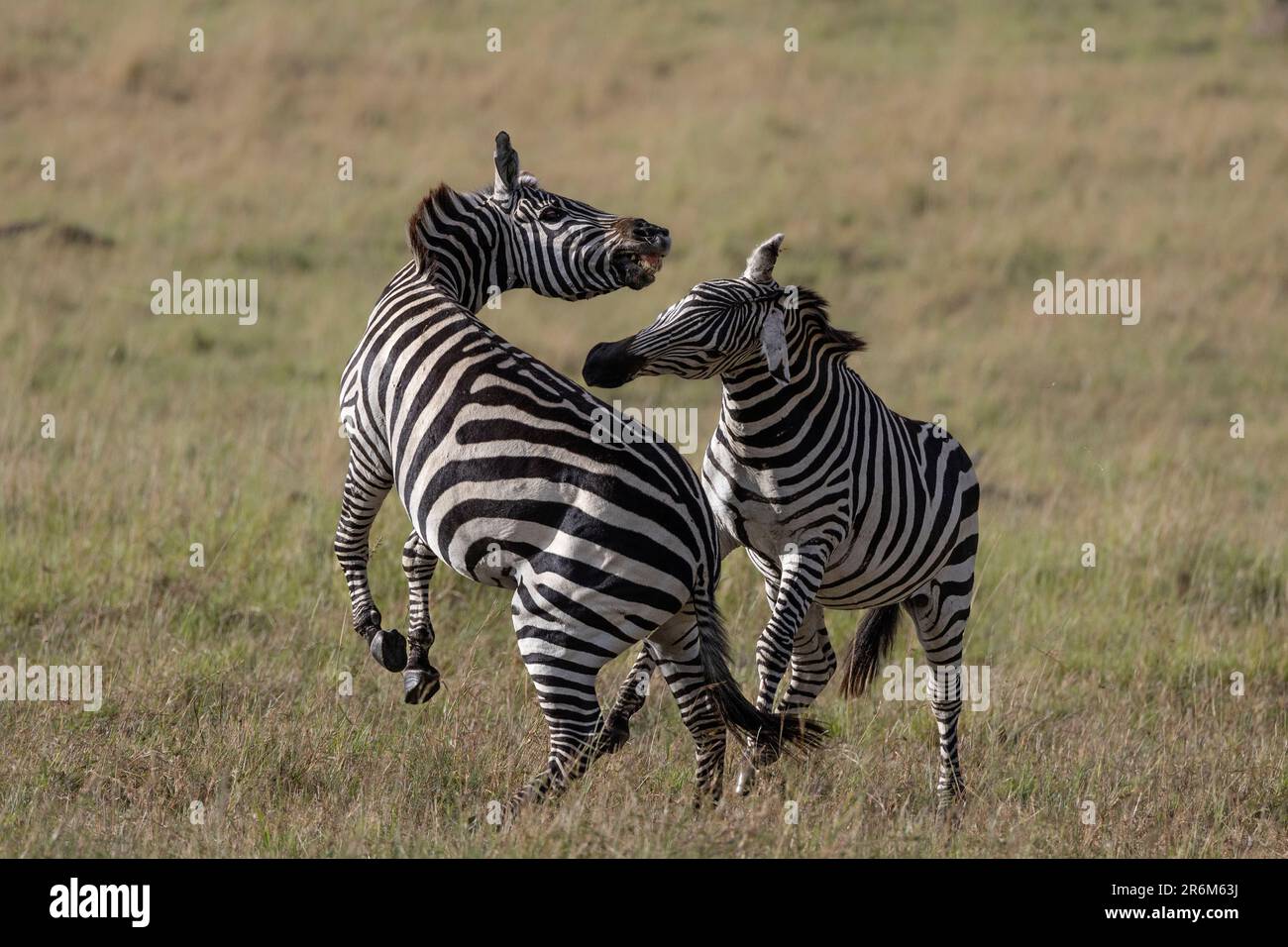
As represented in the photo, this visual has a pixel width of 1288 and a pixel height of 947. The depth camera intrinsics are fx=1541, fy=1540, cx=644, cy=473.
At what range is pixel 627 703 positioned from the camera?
18.8ft

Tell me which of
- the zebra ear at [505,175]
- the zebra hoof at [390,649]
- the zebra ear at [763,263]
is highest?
the zebra ear at [505,175]

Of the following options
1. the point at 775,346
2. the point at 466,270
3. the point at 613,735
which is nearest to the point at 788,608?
the point at 613,735

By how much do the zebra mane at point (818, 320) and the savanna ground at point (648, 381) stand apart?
1.76 m

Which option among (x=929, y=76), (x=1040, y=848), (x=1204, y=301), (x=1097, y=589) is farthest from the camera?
(x=929, y=76)

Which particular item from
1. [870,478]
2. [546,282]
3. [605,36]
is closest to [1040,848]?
[870,478]

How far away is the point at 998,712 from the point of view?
7.39 m

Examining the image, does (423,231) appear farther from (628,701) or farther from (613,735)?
(613,735)

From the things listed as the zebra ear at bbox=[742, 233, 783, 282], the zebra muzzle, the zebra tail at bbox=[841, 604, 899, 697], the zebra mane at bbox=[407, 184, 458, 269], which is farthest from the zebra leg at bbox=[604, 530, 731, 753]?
the zebra mane at bbox=[407, 184, 458, 269]

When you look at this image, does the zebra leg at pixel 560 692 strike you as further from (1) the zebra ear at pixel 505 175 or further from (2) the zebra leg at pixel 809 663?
(1) the zebra ear at pixel 505 175

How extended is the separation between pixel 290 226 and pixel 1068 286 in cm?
811

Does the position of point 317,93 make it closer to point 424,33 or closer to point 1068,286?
point 424,33

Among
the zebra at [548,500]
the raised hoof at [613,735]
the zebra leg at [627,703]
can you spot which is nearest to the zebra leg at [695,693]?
the zebra at [548,500]

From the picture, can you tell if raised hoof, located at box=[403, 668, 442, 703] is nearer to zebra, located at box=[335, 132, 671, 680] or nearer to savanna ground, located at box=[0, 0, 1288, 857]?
zebra, located at box=[335, 132, 671, 680]

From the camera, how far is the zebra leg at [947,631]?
6.57 meters
